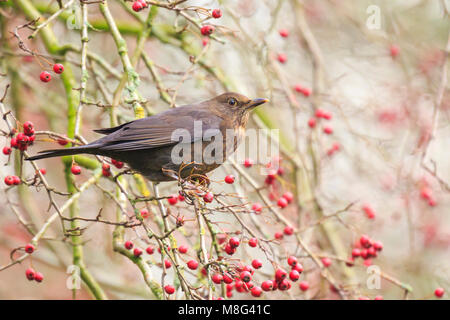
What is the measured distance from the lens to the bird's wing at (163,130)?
3.38 metres

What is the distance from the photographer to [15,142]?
292cm

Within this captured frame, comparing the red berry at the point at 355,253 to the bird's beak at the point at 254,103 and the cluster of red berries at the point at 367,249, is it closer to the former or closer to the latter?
the cluster of red berries at the point at 367,249

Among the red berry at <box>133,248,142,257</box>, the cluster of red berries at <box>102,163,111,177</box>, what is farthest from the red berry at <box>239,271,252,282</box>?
the cluster of red berries at <box>102,163,111,177</box>

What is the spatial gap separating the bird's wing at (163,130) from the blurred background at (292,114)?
5.7 inches

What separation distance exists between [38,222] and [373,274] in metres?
2.53

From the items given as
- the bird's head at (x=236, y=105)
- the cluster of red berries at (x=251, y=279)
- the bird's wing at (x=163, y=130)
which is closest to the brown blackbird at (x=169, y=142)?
the bird's wing at (x=163, y=130)

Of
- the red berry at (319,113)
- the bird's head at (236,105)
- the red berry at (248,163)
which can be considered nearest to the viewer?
the red berry at (248,163)

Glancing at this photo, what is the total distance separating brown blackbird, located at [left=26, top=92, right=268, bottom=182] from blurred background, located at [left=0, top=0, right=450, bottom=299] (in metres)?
0.16

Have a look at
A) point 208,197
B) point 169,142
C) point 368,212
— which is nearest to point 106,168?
point 169,142

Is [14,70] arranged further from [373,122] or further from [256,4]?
[373,122]

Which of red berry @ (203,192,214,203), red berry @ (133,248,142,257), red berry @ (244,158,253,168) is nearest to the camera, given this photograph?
red berry @ (203,192,214,203)

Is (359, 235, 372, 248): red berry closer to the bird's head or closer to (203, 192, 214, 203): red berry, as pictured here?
the bird's head

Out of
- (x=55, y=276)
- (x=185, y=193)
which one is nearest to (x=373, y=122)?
(x=185, y=193)

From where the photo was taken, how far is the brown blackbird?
11.1 feet
